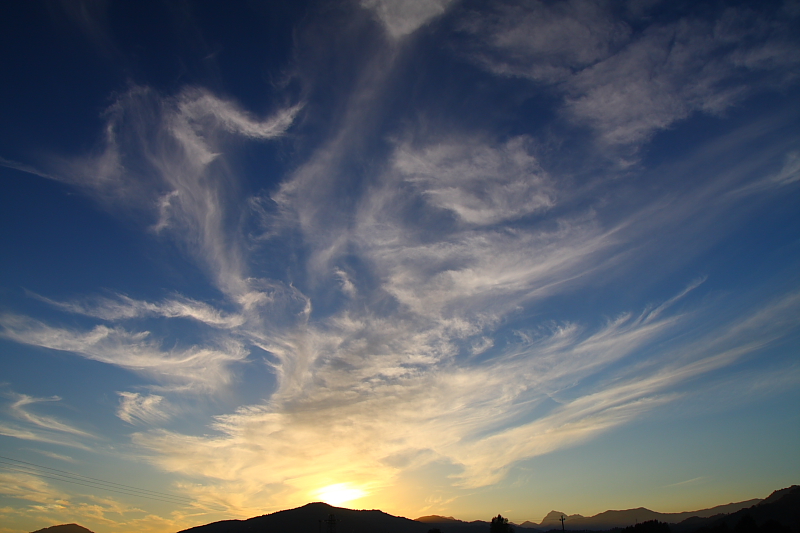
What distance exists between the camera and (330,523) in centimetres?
10462

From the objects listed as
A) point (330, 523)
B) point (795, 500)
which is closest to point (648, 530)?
point (330, 523)

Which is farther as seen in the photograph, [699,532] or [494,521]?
[494,521]

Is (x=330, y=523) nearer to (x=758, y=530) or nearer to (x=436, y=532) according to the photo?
(x=436, y=532)

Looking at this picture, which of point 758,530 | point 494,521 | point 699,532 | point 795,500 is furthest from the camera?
point 795,500

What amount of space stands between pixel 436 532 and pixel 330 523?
132 ft

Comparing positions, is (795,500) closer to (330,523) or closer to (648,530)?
(648,530)

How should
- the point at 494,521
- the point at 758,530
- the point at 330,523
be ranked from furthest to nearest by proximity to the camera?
the point at 494,521 < the point at 330,523 < the point at 758,530

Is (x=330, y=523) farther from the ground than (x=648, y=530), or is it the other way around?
(x=330, y=523)

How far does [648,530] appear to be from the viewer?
307 feet

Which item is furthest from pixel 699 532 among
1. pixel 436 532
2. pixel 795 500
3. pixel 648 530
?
pixel 795 500

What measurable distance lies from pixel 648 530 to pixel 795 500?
181803mm

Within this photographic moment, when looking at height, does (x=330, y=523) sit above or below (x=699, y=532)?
above

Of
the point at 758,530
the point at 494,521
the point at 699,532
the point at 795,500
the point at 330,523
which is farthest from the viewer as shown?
the point at 795,500

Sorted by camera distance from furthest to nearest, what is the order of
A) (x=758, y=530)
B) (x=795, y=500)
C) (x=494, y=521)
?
1. (x=795, y=500)
2. (x=494, y=521)
3. (x=758, y=530)
